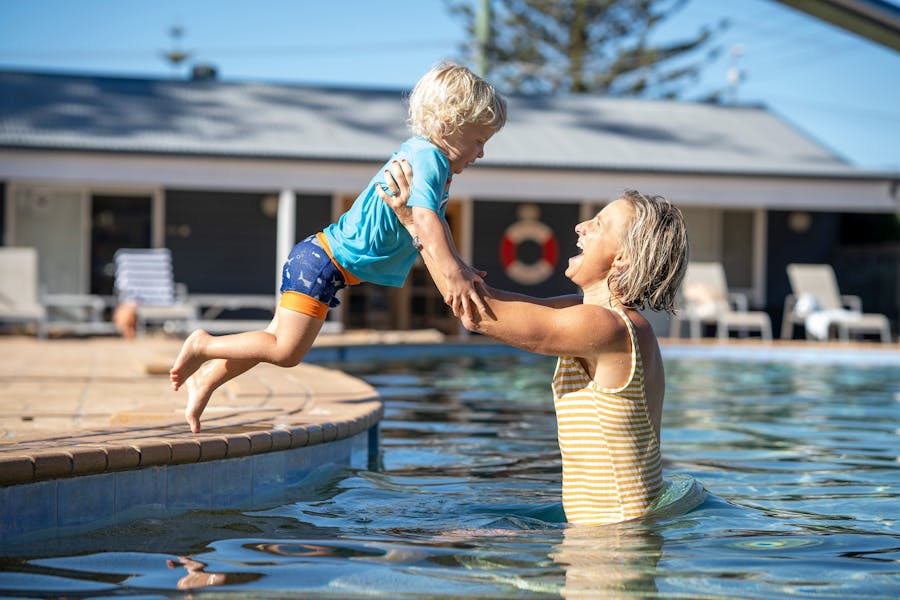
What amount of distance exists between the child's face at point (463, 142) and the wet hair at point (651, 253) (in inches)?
25.3

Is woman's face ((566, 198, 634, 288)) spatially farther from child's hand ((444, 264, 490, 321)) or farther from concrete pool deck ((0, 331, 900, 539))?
concrete pool deck ((0, 331, 900, 539))

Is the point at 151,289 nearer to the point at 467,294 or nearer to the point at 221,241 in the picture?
the point at 221,241

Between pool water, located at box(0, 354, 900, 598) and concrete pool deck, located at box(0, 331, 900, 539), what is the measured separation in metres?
0.08

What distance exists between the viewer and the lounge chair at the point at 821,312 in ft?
44.7

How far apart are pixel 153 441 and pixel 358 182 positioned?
10.4m

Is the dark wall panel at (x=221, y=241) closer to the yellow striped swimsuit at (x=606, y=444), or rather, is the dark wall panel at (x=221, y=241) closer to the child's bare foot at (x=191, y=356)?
the child's bare foot at (x=191, y=356)

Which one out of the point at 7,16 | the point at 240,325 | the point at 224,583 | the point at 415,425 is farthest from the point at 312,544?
the point at 7,16

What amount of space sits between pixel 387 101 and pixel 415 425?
11.8 metres

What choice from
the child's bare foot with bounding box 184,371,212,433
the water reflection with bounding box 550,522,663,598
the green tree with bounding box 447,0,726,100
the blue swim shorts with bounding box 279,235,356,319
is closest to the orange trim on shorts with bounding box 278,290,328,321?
the blue swim shorts with bounding box 279,235,356,319

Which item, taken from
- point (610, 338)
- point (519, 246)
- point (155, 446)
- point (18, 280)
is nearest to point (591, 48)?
point (519, 246)

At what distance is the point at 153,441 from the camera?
10.7ft

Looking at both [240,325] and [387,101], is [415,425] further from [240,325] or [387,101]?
[387,101]

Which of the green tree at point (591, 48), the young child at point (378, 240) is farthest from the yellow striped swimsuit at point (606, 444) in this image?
the green tree at point (591, 48)

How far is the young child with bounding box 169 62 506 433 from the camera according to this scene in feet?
10.0
